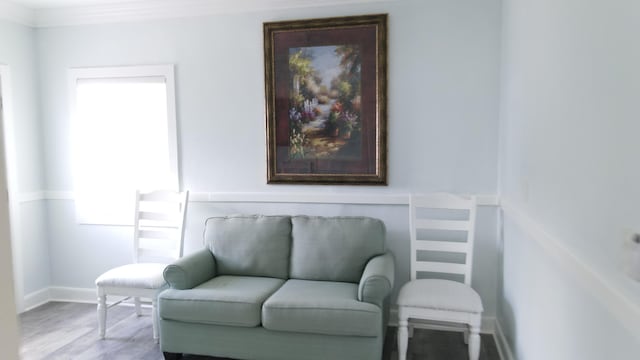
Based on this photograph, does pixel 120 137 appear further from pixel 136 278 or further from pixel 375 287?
pixel 375 287

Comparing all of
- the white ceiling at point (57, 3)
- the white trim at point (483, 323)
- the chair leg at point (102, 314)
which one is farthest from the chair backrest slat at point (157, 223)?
the white trim at point (483, 323)

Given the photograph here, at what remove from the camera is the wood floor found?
123 inches

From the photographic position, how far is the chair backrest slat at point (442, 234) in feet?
10.4

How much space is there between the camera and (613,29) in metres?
1.28

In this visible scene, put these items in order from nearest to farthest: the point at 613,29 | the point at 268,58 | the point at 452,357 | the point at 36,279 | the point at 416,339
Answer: the point at 613,29 < the point at 452,357 < the point at 416,339 < the point at 268,58 < the point at 36,279

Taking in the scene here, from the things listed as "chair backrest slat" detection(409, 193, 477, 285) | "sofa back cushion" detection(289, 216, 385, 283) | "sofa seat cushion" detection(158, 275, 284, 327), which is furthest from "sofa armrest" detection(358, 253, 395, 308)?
"sofa seat cushion" detection(158, 275, 284, 327)

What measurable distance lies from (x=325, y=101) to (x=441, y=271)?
5.04 feet

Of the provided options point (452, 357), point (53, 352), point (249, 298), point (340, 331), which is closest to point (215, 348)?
point (249, 298)

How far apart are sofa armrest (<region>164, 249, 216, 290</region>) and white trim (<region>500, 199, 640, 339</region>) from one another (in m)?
2.10

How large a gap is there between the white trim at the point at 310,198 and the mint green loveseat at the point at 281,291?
Answer: 28 cm

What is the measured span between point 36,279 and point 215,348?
2.30 metres

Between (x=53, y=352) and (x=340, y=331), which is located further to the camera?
(x=53, y=352)

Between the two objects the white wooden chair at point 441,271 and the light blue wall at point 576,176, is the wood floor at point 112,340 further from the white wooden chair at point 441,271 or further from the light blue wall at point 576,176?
the light blue wall at point 576,176

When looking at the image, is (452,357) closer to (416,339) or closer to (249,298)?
(416,339)
